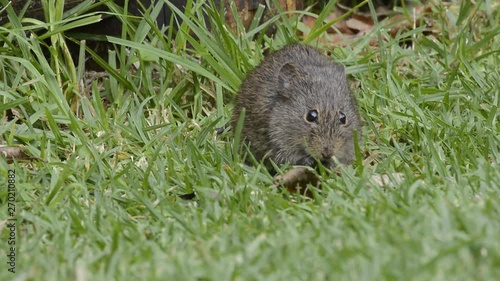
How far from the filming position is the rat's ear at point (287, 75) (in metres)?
6.39

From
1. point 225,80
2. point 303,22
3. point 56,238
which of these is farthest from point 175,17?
point 56,238

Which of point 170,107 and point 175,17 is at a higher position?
point 175,17

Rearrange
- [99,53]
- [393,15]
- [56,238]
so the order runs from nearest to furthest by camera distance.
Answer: [56,238] → [99,53] → [393,15]

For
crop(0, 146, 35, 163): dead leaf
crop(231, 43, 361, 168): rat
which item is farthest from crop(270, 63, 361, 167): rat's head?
crop(0, 146, 35, 163): dead leaf

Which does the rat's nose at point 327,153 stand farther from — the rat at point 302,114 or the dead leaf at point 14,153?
the dead leaf at point 14,153

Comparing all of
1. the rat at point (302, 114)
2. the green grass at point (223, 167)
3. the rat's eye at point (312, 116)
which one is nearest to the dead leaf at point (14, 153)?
the green grass at point (223, 167)

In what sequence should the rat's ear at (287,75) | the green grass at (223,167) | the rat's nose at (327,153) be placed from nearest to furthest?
the green grass at (223,167) → the rat's nose at (327,153) → the rat's ear at (287,75)

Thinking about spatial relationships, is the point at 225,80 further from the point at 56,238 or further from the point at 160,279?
the point at 160,279

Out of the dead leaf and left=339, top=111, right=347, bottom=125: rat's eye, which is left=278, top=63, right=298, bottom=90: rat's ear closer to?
left=339, top=111, right=347, bottom=125: rat's eye

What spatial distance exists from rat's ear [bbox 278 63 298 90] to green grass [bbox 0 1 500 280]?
55 cm

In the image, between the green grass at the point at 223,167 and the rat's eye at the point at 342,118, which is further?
the rat's eye at the point at 342,118

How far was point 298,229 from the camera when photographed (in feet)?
15.0

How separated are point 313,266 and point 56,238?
1.44 meters

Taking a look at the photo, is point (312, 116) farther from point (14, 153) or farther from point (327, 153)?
point (14, 153)
